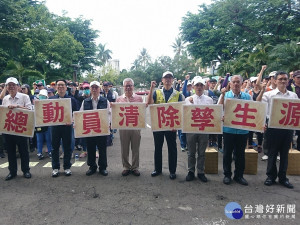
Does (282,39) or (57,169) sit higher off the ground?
(282,39)

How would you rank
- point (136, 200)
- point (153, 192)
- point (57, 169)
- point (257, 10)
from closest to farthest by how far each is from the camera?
point (136, 200), point (153, 192), point (57, 169), point (257, 10)

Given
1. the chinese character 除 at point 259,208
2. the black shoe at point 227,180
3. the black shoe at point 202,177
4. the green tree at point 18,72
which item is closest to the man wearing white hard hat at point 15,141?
the black shoe at point 202,177

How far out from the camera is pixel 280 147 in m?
4.51

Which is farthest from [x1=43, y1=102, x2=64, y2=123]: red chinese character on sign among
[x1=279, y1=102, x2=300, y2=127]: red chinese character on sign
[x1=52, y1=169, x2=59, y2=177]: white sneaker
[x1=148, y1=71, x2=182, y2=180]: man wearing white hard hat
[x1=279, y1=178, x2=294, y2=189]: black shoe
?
[x1=279, y1=178, x2=294, y2=189]: black shoe

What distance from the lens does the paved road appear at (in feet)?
11.2

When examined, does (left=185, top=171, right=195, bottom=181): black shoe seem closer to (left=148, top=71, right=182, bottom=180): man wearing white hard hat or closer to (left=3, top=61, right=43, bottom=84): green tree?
(left=148, top=71, right=182, bottom=180): man wearing white hard hat

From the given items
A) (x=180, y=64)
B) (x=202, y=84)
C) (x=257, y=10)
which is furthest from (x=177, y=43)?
(x=202, y=84)

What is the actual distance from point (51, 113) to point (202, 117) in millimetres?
3116

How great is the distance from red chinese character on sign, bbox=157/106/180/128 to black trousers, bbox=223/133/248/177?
104 cm

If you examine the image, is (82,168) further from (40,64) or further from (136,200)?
(40,64)

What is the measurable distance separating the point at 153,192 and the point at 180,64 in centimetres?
4175

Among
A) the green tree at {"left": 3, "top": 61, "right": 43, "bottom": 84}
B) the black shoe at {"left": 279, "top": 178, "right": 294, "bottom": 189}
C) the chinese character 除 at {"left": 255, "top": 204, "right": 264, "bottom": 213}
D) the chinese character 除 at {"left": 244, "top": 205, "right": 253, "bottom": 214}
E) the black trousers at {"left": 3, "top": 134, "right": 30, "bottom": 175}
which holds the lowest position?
the chinese character 除 at {"left": 244, "top": 205, "right": 253, "bottom": 214}

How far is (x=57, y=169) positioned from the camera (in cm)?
512

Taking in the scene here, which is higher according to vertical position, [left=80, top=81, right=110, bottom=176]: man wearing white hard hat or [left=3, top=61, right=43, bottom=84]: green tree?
[left=3, top=61, right=43, bottom=84]: green tree
